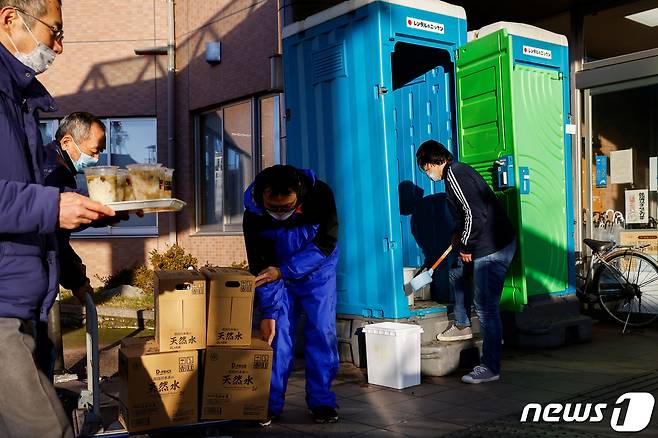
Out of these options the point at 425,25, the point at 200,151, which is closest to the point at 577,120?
the point at 425,25

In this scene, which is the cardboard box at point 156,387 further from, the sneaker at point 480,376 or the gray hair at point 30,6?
the sneaker at point 480,376

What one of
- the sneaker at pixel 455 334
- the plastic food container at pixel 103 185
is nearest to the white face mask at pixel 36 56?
the plastic food container at pixel 103 185

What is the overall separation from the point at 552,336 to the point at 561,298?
20.3 inches

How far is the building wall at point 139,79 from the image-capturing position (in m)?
12.1

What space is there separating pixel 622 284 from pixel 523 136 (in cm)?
252

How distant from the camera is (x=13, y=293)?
2.26 metres

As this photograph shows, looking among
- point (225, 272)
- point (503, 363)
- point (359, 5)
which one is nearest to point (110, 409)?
point (225, 272)

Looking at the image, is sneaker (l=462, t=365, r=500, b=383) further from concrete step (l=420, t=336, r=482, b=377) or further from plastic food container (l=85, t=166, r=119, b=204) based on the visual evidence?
plastic food container (l=85, t=166, r=119, b=204)

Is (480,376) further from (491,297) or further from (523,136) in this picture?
(523,136)

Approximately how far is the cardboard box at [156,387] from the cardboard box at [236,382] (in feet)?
0.26

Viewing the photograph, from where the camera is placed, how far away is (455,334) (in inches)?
246

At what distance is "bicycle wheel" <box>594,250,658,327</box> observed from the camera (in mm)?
8039

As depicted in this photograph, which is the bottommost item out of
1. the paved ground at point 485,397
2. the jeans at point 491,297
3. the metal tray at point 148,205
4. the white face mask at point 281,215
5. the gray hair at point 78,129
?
the paved ground at point 485,397

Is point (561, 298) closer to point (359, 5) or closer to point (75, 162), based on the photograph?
point (359, 5)
